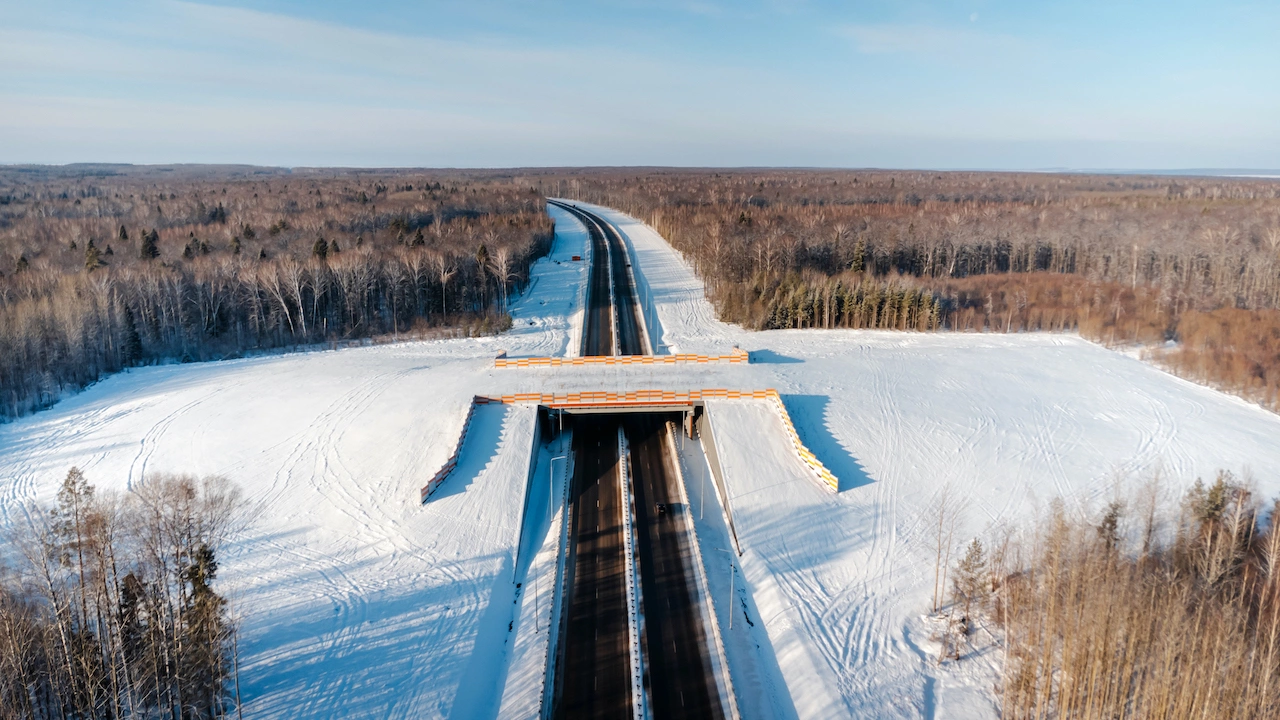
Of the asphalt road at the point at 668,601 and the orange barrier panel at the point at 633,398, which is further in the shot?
the orange barrier panel at the point at 633,398

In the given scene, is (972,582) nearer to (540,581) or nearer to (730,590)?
(730,590)

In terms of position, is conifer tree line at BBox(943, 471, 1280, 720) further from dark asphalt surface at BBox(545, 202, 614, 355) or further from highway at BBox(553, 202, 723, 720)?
dark asphalt surface at BBox(545, 202, 614, 355)

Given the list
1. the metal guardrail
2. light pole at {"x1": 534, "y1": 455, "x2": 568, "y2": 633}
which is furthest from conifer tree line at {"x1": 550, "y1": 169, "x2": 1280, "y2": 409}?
light pole at {"x1": 534, "y1": 455, "x2": 568, "y2": 633}

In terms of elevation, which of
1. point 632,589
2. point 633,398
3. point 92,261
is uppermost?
point 92,261

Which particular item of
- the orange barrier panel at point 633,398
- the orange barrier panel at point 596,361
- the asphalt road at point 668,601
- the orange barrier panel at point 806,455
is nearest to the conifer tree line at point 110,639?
the asphalt road at point 668,601

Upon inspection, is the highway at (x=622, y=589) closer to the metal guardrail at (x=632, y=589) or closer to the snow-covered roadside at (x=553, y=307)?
the metal guardrail at (x=632, y=589)

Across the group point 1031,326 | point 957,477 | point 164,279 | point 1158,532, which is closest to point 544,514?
point 957,477

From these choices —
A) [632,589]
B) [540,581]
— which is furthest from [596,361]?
[632,589]
